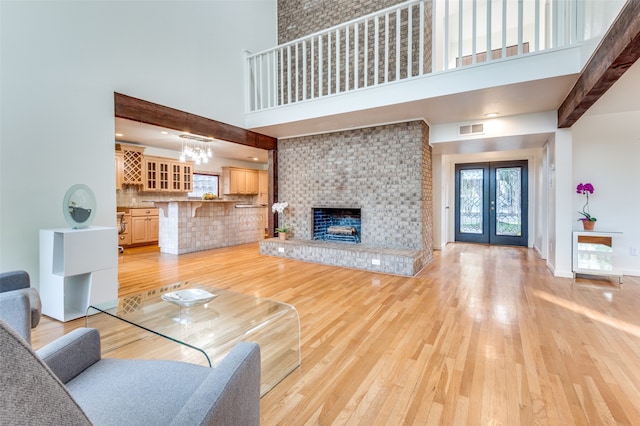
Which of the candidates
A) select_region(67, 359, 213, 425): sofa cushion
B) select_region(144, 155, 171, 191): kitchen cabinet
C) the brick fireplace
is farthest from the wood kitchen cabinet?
select_region(67, 359, 213, 425): sofa cushion

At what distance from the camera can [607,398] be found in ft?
5.60

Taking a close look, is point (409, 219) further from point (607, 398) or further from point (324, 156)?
point (607, 398)

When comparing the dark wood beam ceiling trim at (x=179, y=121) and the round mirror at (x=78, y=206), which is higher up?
the dark wood beam ceiling trim at (x=179, y=121)

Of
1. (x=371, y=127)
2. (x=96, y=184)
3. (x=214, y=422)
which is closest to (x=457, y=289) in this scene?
(x=371, y=127)

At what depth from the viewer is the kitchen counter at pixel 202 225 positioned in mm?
6117

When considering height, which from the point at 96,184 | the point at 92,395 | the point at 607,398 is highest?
the point at 96,184

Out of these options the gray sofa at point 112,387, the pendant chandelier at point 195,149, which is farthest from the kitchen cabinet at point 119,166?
the gray sofa at point 112,387

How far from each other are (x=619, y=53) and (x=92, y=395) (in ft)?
11.4

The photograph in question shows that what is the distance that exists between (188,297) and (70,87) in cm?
274

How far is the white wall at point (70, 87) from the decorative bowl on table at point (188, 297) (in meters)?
1.91

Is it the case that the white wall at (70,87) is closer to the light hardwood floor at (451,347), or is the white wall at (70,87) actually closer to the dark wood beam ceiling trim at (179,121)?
the dark wood beam ceiling trim at (179,121)

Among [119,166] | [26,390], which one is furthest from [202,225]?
[26,390]

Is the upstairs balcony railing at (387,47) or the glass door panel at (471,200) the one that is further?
the glass door panel at (471,200)

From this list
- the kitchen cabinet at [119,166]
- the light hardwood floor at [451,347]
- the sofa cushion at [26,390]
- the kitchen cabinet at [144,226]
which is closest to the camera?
the sofa cushion at [26,390]
